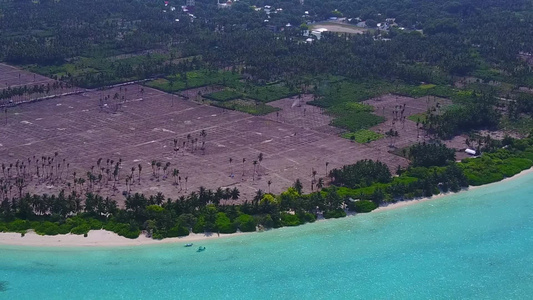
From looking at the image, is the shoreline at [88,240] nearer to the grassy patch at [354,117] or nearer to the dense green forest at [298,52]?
the dense green forest at [298,52]

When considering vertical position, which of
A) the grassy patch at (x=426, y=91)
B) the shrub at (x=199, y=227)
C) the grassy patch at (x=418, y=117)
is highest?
the grassy patch at (x=426, y=91)

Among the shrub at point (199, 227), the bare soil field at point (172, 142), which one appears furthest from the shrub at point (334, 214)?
the shrub at point (199, 227)

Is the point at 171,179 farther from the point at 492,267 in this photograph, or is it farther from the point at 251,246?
the point at 492,267

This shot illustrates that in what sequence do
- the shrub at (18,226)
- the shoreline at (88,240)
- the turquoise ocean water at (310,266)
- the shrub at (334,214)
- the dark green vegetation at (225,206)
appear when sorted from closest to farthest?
the turquoise ocean water at (310,266), the shoreline at (88,240), the shrub at (18,226), the dark green vegetation at (225,206), the shrub at (334,214)

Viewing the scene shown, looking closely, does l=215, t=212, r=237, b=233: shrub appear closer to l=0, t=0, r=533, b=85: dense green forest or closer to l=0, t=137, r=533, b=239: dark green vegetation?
l=0, t=137, r=533, b=239: dark green vegetation

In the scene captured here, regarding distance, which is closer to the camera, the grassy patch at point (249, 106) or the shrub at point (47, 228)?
the shrub at point (47, 228)

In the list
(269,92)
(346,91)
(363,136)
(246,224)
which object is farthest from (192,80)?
(246,224)

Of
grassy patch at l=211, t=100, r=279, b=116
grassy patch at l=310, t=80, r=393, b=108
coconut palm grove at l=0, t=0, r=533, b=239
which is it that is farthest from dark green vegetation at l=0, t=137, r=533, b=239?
grassy patch at l=310, t=80, r=393, b=108

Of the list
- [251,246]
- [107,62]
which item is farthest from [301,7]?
[251,246]
